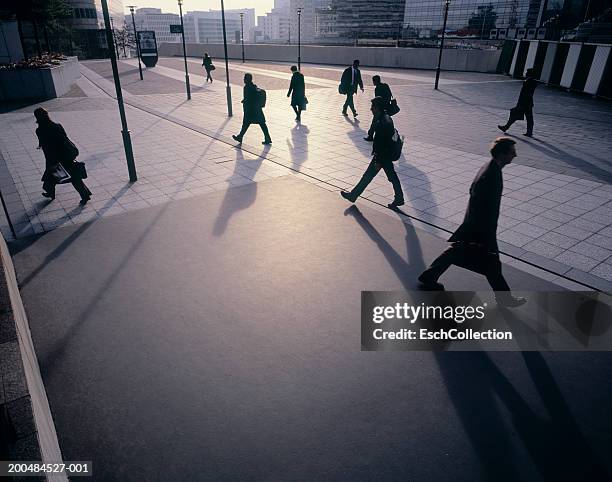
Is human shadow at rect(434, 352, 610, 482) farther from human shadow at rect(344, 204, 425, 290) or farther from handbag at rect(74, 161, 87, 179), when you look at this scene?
handbag at rect(74, 161, 87, 179)

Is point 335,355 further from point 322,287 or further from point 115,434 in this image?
point 115,434

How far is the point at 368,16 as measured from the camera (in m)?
138

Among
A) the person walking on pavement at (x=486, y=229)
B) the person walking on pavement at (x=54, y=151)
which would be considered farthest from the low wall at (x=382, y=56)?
the person walking on pavement at (x=54, y=151)

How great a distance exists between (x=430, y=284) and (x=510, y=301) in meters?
0.88

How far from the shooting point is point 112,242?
616 centimetres

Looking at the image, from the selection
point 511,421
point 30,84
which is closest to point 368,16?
point 30,84

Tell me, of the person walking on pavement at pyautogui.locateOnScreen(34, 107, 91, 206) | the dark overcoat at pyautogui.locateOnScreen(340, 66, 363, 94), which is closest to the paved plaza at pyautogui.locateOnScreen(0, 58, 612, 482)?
the person walking on pavement at pyautogui.locateOnScreen(34, 107, 91, 206)

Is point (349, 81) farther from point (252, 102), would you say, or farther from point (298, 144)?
point (252, 102)

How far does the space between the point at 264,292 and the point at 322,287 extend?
72 centimetres

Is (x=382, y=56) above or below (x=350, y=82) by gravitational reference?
above

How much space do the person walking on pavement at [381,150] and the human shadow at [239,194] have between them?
6.13 ft

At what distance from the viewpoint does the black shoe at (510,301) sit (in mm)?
4574

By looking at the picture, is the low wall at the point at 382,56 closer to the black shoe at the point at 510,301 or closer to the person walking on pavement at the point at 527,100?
the person walking on pavement at the point at 527,100

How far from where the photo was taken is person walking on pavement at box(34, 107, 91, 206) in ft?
23.7
